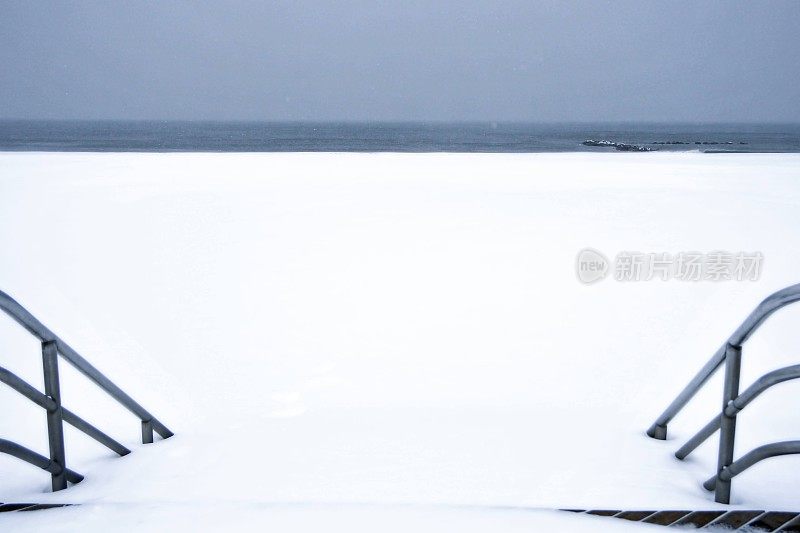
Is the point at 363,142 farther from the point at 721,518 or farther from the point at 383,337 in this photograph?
the point at 721,518

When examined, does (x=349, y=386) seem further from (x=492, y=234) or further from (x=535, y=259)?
(x=492, y=234)

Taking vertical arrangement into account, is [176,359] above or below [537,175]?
below

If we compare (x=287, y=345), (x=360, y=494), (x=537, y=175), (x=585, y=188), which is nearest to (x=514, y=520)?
(x=360, y=494)

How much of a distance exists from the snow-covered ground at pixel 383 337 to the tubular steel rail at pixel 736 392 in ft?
0.64

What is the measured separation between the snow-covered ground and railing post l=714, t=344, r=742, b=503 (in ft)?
0.49

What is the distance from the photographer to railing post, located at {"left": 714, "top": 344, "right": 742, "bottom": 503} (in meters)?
2.33

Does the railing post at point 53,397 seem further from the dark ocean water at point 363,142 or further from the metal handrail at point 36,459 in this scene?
the dark ocean water at point 363,142

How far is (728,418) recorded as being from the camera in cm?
236

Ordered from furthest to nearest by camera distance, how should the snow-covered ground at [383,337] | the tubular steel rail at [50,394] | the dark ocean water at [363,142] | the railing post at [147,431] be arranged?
1. the dark ocean water at [363,142]
2. the railing post at [147,431]
3. the snow-covered ground at [383,337]
4. the tubular steel rail at [50,394]

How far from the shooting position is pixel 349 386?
4.81 meters

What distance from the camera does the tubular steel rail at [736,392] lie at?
206 centimetres

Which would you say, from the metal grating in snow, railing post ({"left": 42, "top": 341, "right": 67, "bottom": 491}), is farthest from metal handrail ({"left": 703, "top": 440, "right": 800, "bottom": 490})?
railing post ({"left": 42, "top": 341, "right": 67, "bottom": 491})

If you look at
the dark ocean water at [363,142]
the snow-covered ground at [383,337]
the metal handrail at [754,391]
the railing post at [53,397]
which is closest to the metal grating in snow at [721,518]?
the snow-covered ground at [383,337]

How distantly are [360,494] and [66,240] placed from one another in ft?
22.9
